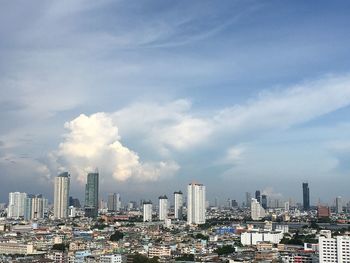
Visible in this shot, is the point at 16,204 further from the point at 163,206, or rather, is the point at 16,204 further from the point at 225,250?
the point at 225,250

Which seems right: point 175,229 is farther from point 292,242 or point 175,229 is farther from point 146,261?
point 146,261

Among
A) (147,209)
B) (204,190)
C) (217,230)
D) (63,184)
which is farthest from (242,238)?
(63,184)

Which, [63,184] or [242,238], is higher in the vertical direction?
[63,184]

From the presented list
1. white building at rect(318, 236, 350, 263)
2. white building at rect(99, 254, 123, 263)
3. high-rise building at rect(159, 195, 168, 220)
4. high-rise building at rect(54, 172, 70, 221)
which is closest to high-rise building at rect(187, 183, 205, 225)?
high-rise building at rect(159, 195, 168, 220)

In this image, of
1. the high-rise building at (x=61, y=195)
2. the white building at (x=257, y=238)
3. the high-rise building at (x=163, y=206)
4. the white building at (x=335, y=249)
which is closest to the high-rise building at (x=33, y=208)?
the high-rise building at (x=61, y=195)

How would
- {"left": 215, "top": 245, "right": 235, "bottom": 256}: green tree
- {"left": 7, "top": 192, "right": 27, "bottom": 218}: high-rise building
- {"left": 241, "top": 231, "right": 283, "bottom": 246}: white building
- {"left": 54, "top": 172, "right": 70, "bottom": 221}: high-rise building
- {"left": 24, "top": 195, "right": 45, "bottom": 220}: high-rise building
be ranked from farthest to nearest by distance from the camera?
{"left": 7, "top": 192, "right": 27, "bottom": 218}: high-rise building < {"left": 24, "top": 195, "right": 45, "bottom": 220}: high-rise building < {"left": 54, "top": 172, "right": 70, "bottom": 221}: high-rise building < {"left": 241, "top": 231, "right": 283, "bottom": 246}: white building < {"left": 215, "top": 245, "right": 235, "bottom": 256}: green tree

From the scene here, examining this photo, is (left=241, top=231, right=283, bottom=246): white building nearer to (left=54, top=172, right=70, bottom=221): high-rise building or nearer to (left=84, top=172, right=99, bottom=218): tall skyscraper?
(left=54, top=172, right=70, bottom=221): high-rise building
